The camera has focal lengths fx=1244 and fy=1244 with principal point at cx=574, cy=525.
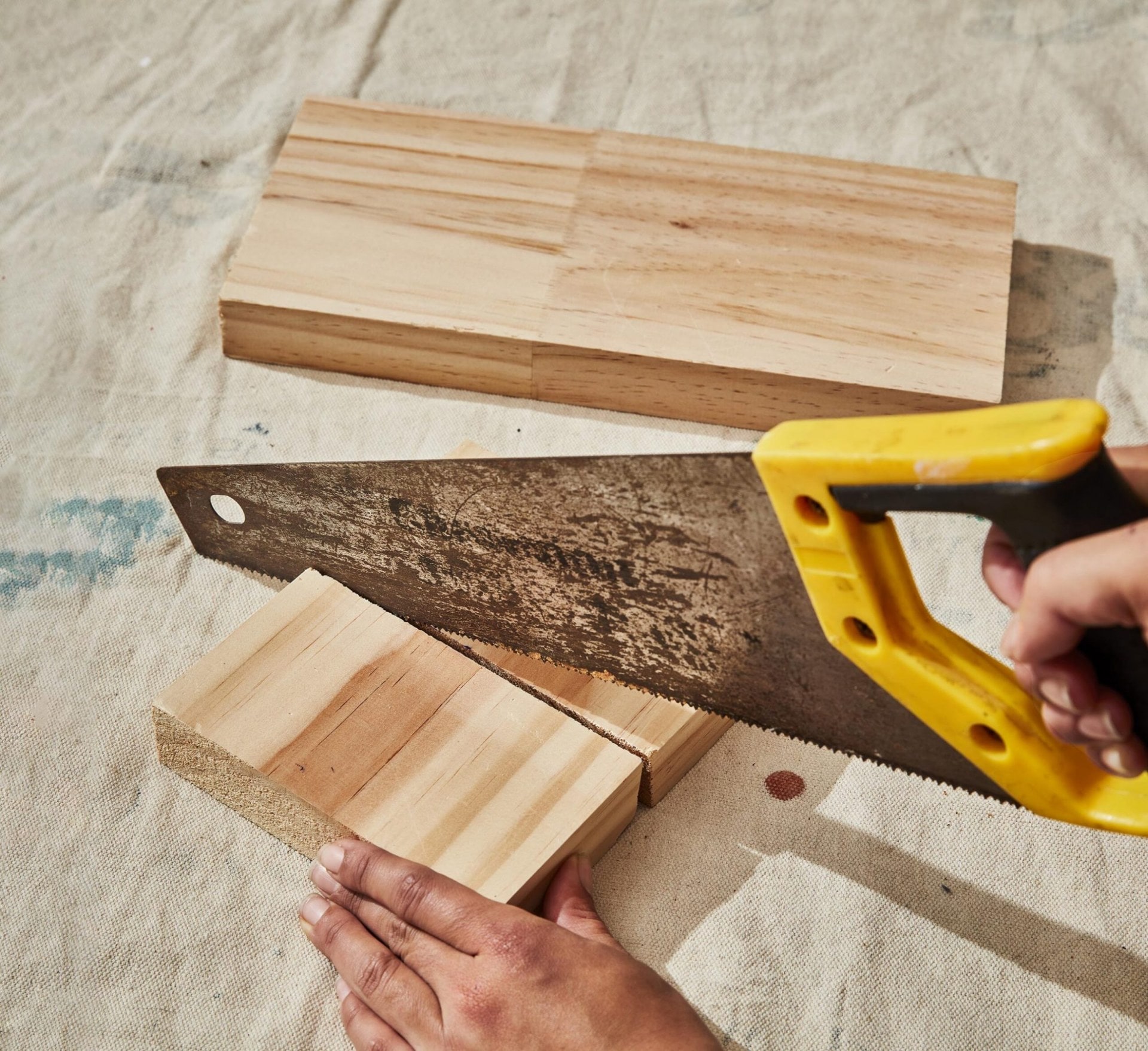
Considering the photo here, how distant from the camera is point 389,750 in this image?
1730mm

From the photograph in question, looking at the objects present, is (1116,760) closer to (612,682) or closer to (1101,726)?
(1101,726)

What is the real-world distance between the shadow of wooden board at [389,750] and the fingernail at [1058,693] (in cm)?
60

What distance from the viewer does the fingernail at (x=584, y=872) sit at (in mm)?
1679

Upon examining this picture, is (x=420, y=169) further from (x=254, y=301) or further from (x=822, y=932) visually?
(x=822, y=932)

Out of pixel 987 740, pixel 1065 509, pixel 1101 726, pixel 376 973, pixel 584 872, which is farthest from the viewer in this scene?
pixel 584 872

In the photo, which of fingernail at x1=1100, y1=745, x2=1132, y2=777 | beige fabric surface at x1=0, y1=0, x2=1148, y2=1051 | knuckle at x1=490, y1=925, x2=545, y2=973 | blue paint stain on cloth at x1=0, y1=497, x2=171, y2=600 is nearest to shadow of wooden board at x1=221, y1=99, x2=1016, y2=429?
beige fabric surface at x1=0, y1=0, x2=1148, y2=1051

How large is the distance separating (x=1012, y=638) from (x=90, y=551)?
61.8 inches

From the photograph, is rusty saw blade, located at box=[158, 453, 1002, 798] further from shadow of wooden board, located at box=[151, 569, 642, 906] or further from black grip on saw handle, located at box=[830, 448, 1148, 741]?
black grip on saw handle, located at box=[830, 448, 1148, 741]

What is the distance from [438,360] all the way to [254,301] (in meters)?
0.36

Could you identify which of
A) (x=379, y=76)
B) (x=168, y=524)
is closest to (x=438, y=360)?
(x=168, y=524)

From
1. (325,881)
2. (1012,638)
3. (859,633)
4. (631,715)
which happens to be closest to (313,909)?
(325,881)

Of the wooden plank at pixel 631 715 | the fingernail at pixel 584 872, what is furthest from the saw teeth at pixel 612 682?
the fingernail at pixel 584 872

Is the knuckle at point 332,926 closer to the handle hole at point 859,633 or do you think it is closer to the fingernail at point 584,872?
the fingernail at point 584,872

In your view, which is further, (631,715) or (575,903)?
(631,715)
